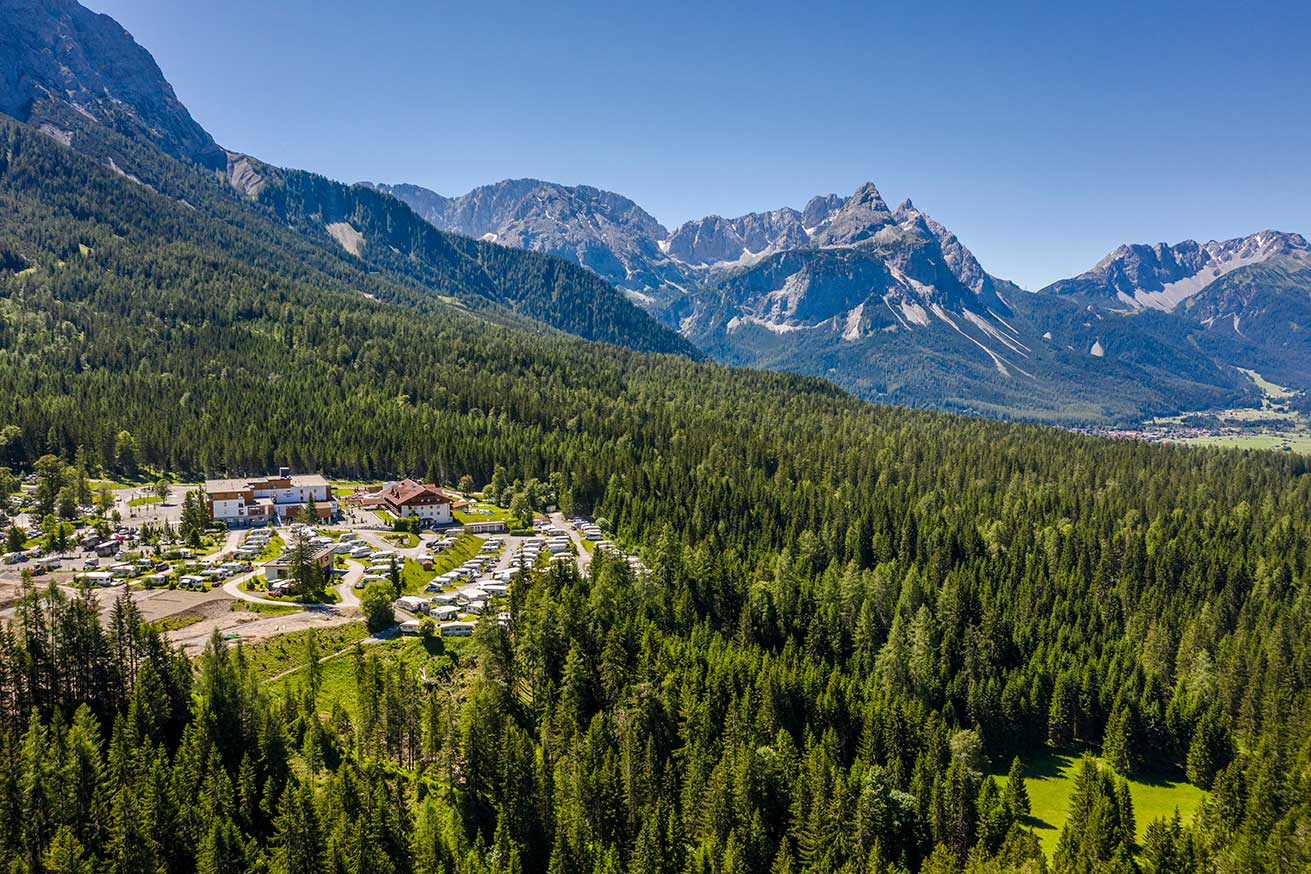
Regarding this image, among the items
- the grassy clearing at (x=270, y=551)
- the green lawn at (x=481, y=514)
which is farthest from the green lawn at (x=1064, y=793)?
the grassy clearing at (x=270, y=551)

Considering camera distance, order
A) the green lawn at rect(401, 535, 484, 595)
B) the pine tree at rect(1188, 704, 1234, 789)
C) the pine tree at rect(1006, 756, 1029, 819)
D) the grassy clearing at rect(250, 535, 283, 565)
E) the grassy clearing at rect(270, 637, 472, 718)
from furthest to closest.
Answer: the grassy clearing at rect(250, 535, 283, 565), the green lawn at rect(401, 535, 484, 595), the pine tree at rect(1188, 704, 1234, 789), the grassy clearing at rect(270, 637, 472, 718), the pine tree at rect(1006, 756, 1029, 819)

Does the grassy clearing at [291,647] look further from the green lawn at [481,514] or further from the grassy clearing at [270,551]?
the green lawn at [481,514]

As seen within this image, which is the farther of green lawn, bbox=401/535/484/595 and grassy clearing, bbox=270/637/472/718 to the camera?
green lawn, bbox=401/535/484/595

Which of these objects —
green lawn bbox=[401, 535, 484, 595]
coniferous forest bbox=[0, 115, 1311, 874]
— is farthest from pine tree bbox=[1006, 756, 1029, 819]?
green lawn bbox=[401, 535, 484, 595]

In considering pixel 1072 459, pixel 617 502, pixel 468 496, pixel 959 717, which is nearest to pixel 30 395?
pixel 468 496

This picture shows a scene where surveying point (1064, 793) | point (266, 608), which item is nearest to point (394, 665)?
point (266, 608)

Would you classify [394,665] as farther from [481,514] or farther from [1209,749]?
[1209,749]

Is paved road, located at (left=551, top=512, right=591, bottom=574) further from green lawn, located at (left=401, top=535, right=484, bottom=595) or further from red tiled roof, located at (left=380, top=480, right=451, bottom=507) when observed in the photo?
red tiled roof, located at (left=380, top=480, right=451, bottom=507)
